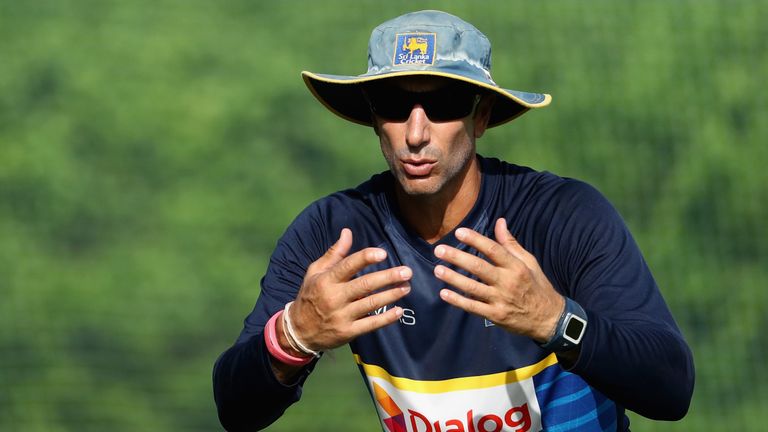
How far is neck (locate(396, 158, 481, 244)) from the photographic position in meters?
3.58

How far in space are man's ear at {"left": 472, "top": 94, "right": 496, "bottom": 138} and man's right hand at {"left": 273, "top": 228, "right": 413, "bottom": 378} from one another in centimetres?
84

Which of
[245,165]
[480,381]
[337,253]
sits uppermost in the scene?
[245,165]

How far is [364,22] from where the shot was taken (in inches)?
285

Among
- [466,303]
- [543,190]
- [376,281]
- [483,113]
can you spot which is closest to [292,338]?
[376,281]

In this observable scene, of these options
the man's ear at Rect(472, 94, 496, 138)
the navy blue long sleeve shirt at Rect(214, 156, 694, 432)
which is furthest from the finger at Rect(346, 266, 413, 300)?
the man's ear at Rect(472, 94, 496, 138)

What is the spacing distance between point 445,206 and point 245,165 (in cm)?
368

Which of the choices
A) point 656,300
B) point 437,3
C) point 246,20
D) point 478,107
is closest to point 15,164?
point 246,20

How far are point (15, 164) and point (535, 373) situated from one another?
14.9ft

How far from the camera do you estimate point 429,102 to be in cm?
341

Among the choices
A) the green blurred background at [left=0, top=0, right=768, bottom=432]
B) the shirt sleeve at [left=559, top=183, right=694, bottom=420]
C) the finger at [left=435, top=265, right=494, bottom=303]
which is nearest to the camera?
the finger at [left=435, top=265, right=494, bottom=303]

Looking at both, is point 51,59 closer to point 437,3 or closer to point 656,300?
Result: point 437,3

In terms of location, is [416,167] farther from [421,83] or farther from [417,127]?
[421,83]

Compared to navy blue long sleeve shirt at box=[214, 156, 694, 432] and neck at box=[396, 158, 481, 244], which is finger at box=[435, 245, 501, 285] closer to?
navy blue long sleeve shirt at box=[214, 156, 694, 432]

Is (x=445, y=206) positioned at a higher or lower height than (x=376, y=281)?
higher
